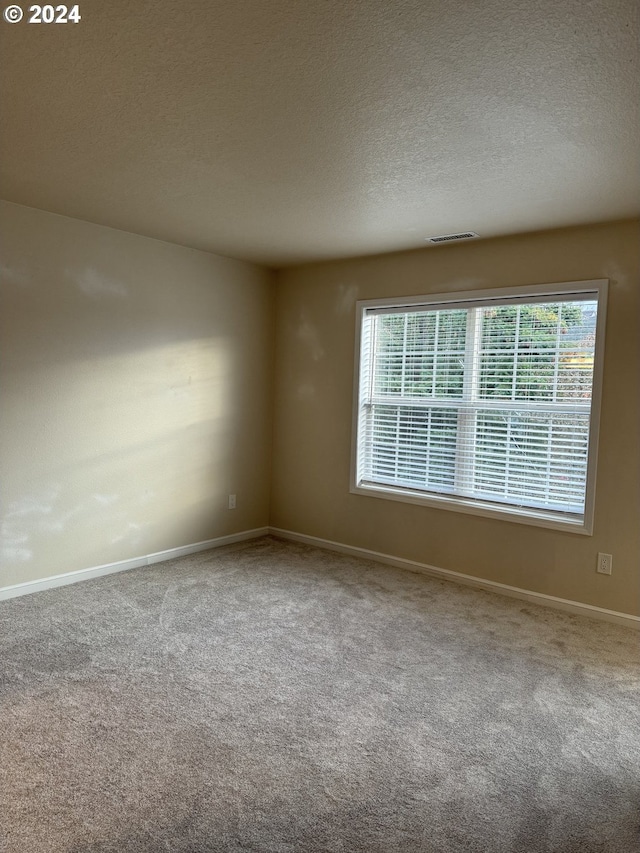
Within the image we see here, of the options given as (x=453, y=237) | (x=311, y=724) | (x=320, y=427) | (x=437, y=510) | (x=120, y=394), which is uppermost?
(x=453, y=237)

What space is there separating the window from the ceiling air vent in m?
0.38

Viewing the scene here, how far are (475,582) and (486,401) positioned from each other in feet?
4.21

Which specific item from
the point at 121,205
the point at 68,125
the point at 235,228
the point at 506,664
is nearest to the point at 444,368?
the point at 235,228

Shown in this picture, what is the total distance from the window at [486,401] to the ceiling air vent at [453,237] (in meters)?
0.38

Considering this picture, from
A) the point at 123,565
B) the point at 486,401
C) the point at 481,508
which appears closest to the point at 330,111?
the point at 486,401

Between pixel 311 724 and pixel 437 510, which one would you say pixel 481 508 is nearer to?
pixel 437 510

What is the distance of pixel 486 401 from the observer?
4.06 metres

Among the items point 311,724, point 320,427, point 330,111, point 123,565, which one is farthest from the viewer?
point 320,427

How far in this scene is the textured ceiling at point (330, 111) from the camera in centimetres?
168

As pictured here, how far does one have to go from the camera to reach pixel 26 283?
357 cm
